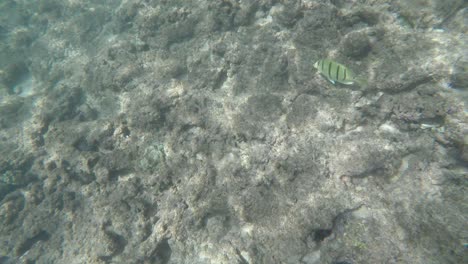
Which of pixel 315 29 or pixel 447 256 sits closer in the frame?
pixel 447 256

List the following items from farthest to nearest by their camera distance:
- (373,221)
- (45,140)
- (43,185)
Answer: (45,140) → (43,185) → (373,221)

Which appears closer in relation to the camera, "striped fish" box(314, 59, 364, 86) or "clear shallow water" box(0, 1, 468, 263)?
"striped fish" box(314, 59, 364, 86)

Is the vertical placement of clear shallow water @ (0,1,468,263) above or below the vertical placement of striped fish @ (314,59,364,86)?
below

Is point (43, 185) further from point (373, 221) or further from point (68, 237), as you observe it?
point (373, 221)

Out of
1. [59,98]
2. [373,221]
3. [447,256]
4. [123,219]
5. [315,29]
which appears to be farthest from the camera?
[59,98]

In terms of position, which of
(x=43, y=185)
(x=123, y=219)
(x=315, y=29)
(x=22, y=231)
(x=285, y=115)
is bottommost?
(x=22, y=231)

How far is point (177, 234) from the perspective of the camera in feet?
14.8

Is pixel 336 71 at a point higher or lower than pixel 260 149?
higher

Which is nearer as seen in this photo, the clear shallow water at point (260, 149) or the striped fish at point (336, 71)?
the striped fish at point (336, 71)

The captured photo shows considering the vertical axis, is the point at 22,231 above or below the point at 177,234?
below

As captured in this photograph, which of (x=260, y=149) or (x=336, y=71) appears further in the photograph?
(x=260, y=149)

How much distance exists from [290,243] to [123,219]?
2.90 meters

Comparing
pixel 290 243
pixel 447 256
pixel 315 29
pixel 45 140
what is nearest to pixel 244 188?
pixel 290 243

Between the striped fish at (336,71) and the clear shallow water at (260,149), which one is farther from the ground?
the striped fish at (336,71)
